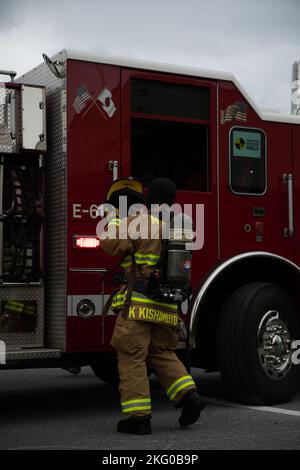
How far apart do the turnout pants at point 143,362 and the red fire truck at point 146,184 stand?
1.81ft

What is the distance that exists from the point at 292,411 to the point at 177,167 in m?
2.18

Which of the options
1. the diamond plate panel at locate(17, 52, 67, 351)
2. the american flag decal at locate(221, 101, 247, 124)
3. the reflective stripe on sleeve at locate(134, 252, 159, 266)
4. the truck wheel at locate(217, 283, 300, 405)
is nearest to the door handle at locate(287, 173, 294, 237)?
the truck wheel at locate(217, 283, 300, 405)

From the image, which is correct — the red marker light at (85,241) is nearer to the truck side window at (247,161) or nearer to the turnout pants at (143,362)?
the turnout pants at (143,362)

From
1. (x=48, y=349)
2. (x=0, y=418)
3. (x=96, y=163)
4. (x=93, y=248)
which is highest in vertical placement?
(x=96, y=163)

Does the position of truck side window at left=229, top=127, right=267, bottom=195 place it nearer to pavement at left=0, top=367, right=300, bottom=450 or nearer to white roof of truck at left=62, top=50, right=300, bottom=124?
white roof of truck at left=62, top=50, right=300, bottom=124

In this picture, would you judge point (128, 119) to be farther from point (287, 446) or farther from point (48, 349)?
point (287, 446)

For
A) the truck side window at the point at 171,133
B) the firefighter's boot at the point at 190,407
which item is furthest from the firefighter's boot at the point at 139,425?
the truck side window at the point at 171,133

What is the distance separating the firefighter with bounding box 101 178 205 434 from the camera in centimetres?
581

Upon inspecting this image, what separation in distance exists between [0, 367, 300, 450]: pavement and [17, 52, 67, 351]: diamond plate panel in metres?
0.67

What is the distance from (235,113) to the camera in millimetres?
7324

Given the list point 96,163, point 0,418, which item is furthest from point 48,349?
point 96,163

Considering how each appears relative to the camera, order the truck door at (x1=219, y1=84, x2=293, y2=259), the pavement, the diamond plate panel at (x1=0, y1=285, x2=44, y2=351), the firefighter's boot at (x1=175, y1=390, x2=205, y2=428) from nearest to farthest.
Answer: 1. the pavement
2. the firefighter's boot at (x1=175, y1=390, x2=205, y2=428)
3. the diamond plate panel at (x1=0, y1=285, x2=44, y2=351)
4. the truck door at (x1=219, y1=84, x2=293, y2=259)
